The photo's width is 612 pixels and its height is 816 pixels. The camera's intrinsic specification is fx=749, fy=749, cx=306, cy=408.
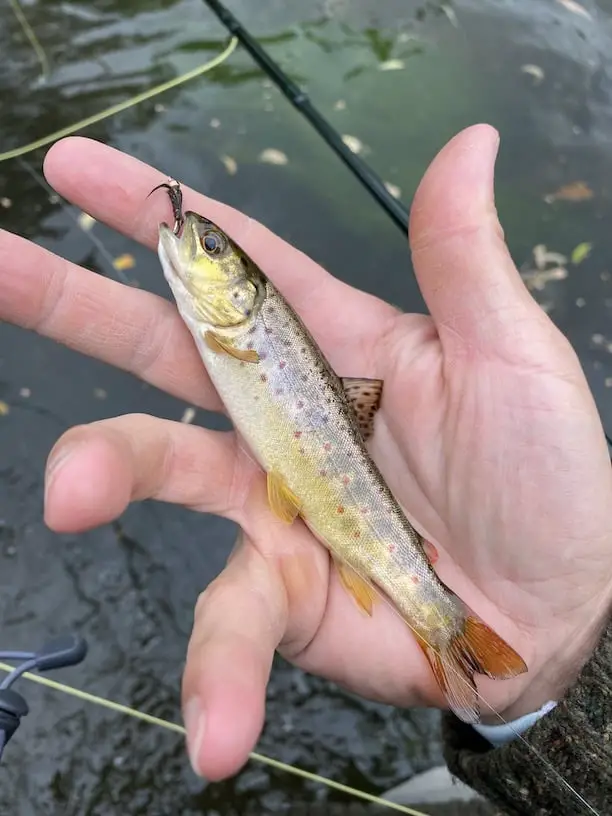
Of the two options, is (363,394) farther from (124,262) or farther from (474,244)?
(124,262)

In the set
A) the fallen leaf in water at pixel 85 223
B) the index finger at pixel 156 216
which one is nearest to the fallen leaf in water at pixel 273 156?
the fallen leaf in water at pixel 85 223

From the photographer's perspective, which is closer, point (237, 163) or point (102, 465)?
point (102, 465)

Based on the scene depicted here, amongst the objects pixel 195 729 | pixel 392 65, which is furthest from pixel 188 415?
pixel 392 65

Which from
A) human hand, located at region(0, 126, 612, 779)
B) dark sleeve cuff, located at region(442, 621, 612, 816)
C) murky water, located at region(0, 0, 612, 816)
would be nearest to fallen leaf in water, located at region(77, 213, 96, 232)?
murky water, located at region(0, 0, 612, 816)

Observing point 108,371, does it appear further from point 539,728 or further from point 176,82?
point 539,728

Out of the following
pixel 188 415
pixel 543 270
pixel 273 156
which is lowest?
pixel 188 415

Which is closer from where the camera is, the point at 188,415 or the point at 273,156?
the point at 188,415

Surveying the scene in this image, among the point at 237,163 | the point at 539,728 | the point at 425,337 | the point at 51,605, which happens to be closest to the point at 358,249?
the point at 237,163
